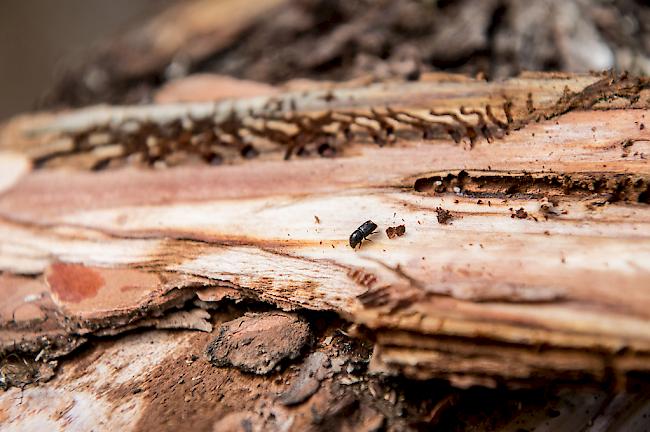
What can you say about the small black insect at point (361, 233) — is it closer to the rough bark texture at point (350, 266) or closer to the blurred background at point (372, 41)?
the rough bark texture at point (350, 266)

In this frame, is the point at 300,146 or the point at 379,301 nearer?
the point at 379,301

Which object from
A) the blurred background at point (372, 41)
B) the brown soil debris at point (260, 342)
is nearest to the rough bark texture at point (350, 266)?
the brown soil debris at point (260, 342)

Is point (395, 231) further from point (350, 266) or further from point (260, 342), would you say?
point (260, 342)

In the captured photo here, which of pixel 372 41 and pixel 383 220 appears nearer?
pixel 383 220

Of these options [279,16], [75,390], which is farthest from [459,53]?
[75,390]

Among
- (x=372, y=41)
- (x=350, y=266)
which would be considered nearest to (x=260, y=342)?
(x=350, y=266)

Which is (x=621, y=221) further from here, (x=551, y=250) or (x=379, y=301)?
(x=379, y=301)
